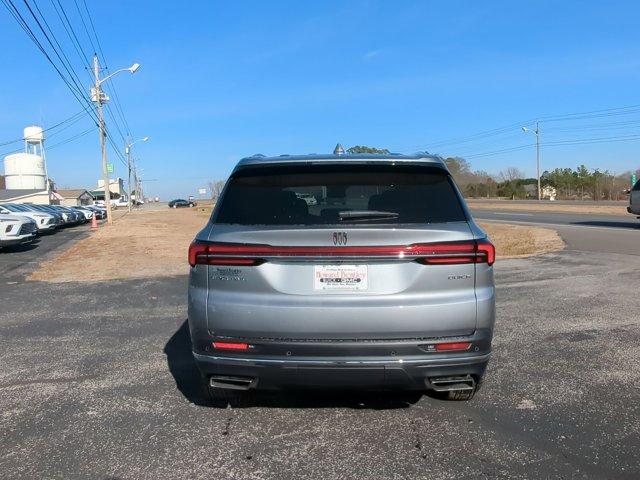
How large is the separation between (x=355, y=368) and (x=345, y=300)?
415mm

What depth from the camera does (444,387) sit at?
3.63m

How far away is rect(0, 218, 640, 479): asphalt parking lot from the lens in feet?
10.9

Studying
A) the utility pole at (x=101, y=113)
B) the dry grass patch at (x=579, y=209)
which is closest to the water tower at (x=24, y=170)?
the utility pole at (x=101, y=113)

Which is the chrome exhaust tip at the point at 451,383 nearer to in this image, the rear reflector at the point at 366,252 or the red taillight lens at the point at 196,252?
the rear reflector at the point at 366,252

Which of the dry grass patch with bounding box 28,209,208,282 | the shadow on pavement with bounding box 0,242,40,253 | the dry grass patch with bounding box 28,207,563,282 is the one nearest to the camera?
the dry grass patch with bounding box 28,209,208,282

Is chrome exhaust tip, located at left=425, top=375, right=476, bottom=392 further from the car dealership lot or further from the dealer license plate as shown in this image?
the car dealership lot

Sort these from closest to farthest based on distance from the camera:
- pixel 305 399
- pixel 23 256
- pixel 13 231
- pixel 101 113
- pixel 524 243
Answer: pixel 305 399 → pixel 524 243 → pixel 23 256 → pixel 13 231 → pixel 101 113

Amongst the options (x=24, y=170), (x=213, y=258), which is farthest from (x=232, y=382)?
(x=24, y=170)

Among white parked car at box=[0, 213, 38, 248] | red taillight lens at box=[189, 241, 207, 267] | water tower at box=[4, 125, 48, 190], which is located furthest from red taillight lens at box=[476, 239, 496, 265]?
water tower at box=[4, 125, 48, 190]

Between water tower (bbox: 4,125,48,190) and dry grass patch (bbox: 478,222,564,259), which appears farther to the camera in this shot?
water tower (bbox: 4,125,48,190)

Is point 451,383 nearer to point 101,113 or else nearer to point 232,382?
point 232,382

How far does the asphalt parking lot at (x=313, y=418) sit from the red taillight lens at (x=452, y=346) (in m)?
0.62

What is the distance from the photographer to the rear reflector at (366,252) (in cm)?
341

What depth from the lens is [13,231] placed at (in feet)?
56.2
